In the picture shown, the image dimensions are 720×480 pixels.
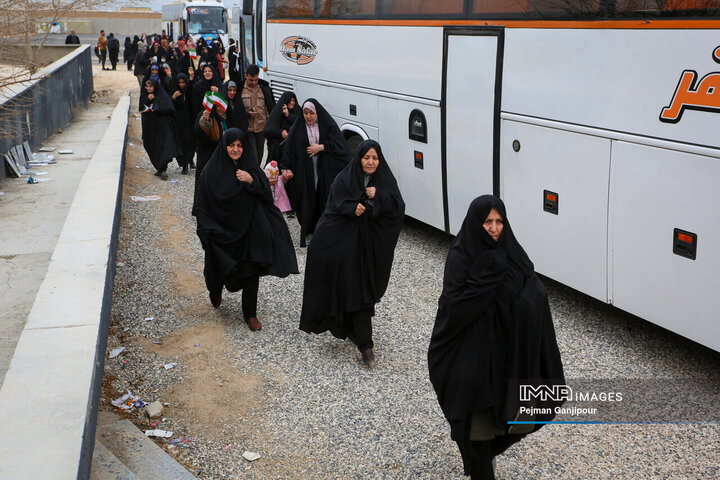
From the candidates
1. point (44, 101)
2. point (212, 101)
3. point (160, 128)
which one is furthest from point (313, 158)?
point (44, 101)

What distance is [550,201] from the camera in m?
6.50

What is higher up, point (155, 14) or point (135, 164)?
point (155, 14)

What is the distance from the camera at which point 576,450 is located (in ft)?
15.1

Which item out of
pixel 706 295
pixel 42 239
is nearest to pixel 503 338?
pixel 706 295

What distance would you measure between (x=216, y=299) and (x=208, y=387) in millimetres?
1510

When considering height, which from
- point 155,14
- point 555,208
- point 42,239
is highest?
point 155,14

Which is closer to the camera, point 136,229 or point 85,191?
point 85,191

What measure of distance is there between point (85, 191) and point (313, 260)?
423 cm

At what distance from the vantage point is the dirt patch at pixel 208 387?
504cm

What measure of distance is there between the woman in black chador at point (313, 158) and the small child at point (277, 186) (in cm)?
33

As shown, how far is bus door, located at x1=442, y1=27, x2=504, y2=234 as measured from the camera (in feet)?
23.2

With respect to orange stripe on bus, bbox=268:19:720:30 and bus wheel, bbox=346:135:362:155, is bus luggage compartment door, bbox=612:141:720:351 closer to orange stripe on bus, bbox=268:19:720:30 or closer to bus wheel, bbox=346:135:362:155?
orange stripe on bus, bbox=268:19:720:30

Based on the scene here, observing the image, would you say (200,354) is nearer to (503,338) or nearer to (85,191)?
(503,338)

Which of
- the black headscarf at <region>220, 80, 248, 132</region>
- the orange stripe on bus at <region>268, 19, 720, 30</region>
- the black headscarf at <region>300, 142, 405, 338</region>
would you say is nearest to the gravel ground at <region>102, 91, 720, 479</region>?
the black headscarf at <region>300, 142, 405, 338</region>
